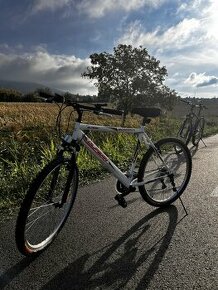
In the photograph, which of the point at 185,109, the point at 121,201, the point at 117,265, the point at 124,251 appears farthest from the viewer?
the point at 185,109

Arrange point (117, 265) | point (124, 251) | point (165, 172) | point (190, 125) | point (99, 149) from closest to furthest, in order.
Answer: point (117, 265) → point (124, 251) → point (99, 149) → point (165, 172) → point (190, 125)

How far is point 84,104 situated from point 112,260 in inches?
63.4

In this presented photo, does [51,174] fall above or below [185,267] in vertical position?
above

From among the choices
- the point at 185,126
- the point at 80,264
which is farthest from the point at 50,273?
the point at 185,126

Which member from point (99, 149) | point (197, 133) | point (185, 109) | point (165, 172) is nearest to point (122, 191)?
point (99, 149)

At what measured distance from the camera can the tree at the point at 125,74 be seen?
2214 centimetres

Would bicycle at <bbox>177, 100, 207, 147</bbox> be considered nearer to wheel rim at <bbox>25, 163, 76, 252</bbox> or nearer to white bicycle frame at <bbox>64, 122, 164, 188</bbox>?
white bicycle frame at <bbox>64, 122, 164, 188</bbox>

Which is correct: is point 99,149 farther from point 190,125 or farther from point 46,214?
point 190,125

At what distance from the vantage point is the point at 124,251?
383 centimetres

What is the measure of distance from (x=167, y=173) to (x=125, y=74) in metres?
18.0

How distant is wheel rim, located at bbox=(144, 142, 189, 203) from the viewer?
4.88 m

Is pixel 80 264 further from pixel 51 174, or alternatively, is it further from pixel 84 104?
pixel 84 104

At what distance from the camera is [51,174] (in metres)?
3.77

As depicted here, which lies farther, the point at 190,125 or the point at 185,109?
the point at 185,109
